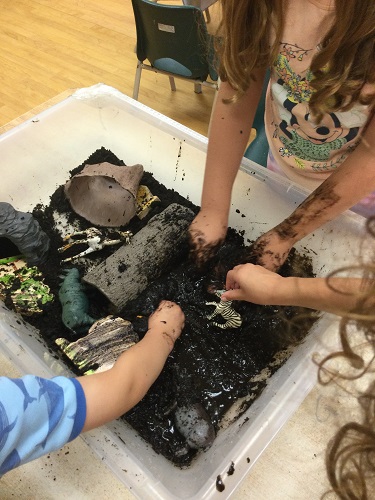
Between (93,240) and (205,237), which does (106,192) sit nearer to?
(93,240)

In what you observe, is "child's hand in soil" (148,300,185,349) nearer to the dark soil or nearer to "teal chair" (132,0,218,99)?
the dark soil

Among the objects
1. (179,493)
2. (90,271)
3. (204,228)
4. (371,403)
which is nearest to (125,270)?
(90,271)

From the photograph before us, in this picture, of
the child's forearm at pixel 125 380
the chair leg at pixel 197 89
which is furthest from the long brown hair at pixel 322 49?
the chair leg at pixel 197 89

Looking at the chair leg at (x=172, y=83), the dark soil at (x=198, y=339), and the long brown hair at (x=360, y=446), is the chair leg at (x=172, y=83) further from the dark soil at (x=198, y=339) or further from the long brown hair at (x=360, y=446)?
the long brown hair at (x=360, y=446)

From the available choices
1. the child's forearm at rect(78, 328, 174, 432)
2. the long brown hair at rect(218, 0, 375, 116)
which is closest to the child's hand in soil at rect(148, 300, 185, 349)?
the child's forearm at rect(78, 328, 174, 432)

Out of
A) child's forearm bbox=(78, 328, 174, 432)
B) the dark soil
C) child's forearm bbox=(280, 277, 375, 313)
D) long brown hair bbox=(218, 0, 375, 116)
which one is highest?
long brown hair bbox=(218, 0, 375, 116)

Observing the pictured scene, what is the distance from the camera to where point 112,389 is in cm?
58

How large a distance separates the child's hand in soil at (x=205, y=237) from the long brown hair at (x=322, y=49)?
244 mm

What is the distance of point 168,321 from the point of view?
759 millimetres

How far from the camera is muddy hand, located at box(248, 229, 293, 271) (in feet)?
2.57

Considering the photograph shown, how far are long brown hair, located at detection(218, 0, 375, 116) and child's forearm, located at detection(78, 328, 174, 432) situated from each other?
463mm

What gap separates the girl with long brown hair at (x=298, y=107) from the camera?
1.99 ft

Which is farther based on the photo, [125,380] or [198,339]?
[198,339]

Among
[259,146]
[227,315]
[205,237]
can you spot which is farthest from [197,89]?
[227,315]
